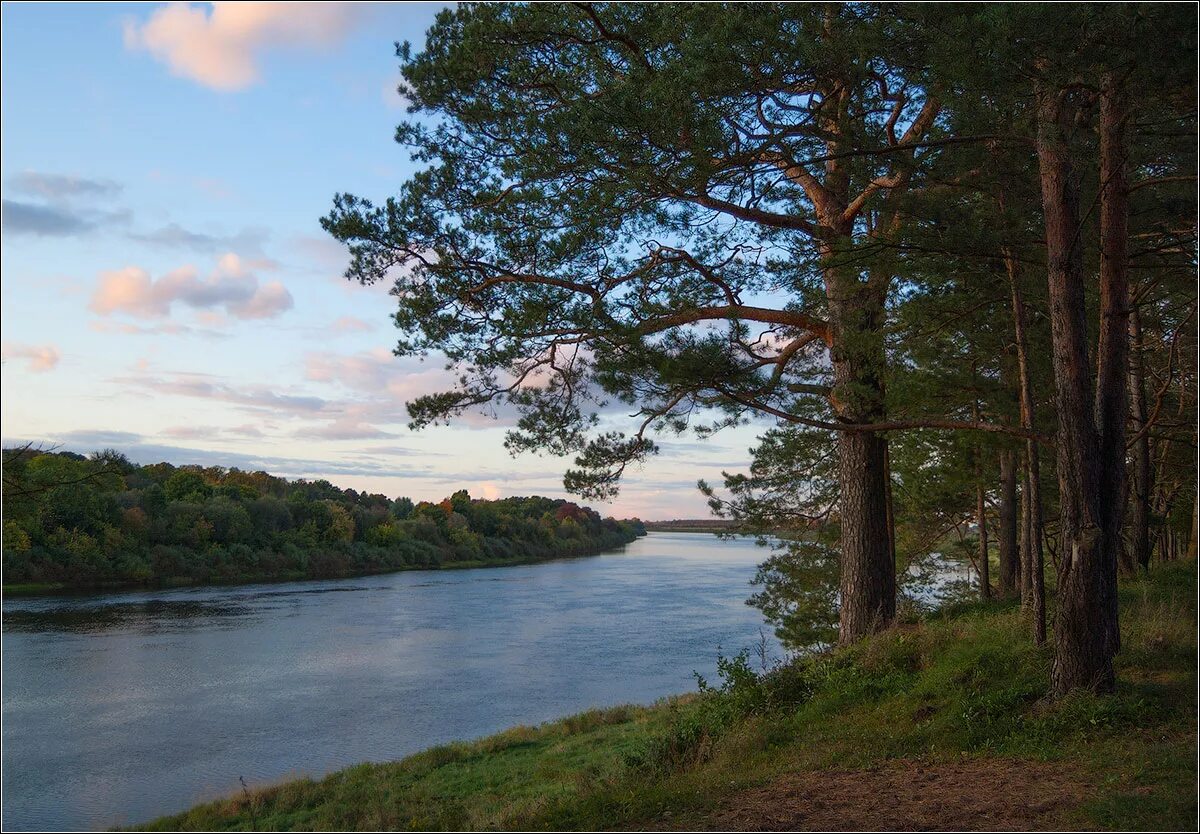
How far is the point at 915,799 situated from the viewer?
501cm

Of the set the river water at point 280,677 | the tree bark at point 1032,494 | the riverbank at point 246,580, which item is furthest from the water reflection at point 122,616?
the tree bark at point 1032,494

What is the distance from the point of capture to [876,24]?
5.94 metres

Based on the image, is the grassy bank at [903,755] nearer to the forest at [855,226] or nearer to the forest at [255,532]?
the forest at [855,226]

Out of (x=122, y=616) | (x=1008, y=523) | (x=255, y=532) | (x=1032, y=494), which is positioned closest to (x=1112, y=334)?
(x=1032, y=494)

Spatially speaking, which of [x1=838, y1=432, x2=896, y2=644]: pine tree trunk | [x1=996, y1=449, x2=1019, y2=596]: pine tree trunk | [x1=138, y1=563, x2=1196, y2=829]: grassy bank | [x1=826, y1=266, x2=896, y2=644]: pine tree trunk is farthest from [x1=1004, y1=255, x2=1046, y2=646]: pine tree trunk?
[x1=996, y1=449, x2=1019, y2=596]: pine tree trunk

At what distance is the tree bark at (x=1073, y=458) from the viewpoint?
20.2 ft

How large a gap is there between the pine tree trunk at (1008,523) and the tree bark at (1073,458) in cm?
755

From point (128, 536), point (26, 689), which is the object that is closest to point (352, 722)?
point (26, 689)

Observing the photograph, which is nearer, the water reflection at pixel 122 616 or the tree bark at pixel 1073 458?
the tree bark at pixel 1073 458

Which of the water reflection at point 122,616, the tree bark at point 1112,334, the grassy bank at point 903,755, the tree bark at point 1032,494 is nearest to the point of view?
the grassy bank at point 903,755

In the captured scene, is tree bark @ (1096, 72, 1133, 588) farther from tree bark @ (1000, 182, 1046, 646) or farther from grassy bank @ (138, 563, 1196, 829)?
tree bark @ (1000, 182, 1046, 646)

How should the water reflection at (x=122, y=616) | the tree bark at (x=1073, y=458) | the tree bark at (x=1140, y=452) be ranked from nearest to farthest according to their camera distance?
the tree bark at (x=1073, y=458), the tree bark at (x=1140, y=452), the water reflection at (x=122, y=616)

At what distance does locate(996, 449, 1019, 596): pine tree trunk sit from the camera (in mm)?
13797

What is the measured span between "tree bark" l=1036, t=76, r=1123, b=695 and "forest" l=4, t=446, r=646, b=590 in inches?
726
